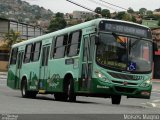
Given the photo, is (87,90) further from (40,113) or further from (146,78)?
(40,113)

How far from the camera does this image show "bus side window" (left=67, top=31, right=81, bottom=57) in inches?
784

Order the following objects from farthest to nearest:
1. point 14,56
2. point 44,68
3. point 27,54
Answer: point 14,56 → point 27,54 → point 44,68

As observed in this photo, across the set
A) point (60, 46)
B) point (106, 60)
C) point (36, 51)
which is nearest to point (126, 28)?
point (106, 60)

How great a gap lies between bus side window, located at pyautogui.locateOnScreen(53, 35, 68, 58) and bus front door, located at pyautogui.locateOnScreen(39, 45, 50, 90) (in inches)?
40.9

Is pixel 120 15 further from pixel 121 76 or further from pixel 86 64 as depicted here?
pixel 121 76

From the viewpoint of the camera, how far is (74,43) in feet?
66.5

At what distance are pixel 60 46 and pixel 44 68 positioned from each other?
7.37ft

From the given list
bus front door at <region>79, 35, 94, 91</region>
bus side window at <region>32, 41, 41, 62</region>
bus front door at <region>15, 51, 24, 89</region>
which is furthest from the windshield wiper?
bus front door at <region>15, 51, 24, 89</region>

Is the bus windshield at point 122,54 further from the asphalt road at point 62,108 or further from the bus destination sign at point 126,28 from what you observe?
the asphalt road at point 62,108

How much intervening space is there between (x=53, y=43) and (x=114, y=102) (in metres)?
3.97

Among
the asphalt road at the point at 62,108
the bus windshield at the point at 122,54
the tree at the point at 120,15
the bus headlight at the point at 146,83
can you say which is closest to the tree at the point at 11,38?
the tree at the point at 120,15

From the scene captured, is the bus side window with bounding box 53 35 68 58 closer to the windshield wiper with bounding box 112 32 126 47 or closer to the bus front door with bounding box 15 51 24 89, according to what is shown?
the windshield wiper with bounding box 112 32 126 47

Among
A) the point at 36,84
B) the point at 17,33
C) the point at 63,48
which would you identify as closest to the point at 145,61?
the point at 63,48

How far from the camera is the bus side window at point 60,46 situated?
70.1 feet
